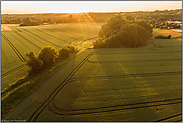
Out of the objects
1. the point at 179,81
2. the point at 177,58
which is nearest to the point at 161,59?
the point at 177,58

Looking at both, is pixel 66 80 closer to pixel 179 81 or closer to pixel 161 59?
pixel 179 81

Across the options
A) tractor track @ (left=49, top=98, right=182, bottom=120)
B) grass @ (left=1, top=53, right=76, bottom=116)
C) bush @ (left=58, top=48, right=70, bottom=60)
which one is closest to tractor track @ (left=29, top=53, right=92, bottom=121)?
tractor track @ (left=49, top=98, right=182, bottom=120)

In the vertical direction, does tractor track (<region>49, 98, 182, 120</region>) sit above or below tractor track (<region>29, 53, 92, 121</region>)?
below

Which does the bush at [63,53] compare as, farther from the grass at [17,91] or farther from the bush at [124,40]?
the bush at [124,40]

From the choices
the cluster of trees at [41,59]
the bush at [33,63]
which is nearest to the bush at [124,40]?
the cluster of trees at [41,59]

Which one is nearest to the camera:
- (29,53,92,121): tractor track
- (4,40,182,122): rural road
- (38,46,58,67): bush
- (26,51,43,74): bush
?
(29,53,92,121): tractor track

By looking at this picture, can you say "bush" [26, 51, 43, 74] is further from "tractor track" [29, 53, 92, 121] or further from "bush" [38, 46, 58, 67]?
"tractor track" [29, 53, 92, 121]

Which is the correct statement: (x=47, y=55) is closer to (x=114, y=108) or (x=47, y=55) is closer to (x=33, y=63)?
(x=33, y=63)

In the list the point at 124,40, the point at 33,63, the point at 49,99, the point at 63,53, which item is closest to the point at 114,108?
the point at 49,99

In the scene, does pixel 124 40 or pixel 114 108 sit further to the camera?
pixel 124 40
